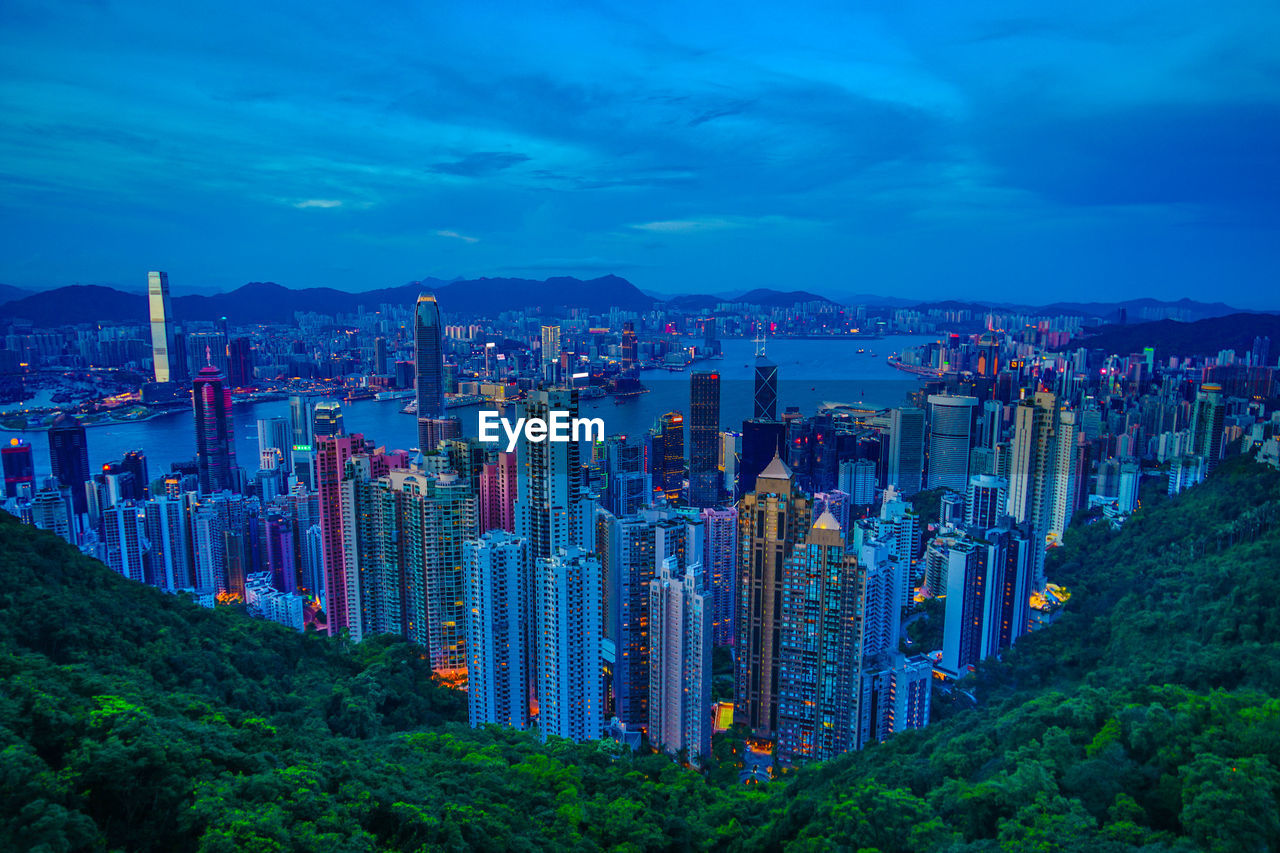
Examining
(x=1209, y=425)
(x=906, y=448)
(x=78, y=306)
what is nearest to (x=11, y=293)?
(x=78, y=306)

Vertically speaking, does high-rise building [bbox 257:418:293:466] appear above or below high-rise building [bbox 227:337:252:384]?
below

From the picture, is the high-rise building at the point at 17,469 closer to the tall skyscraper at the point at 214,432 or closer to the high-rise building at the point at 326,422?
the tall skyscraper at the point at 214,432

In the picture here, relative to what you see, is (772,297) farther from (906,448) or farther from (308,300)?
(308,300)

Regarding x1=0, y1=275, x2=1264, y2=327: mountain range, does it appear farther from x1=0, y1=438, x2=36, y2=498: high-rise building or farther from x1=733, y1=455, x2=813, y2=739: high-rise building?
x1=733, y1=455, x2=813, y2=739: high-rise building

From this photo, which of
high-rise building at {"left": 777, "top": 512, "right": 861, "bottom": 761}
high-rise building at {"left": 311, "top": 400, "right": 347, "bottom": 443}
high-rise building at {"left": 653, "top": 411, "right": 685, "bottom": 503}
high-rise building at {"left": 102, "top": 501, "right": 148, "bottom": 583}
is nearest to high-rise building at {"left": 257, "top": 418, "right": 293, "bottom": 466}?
high-rise building at {"left": 311, "top": 400, "right": 347, "bottom": 443}

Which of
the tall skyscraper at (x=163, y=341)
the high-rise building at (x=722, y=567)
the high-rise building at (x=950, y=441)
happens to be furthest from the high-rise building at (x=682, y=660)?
the tall skyscraper at (x=163, y=341)

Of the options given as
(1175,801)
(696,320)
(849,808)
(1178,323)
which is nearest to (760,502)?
(849,808)

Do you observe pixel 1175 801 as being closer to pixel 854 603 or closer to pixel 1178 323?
pixel 854 603
